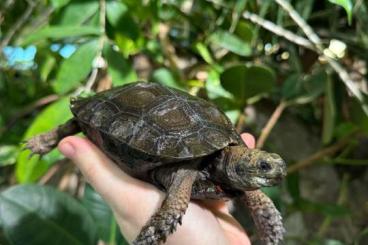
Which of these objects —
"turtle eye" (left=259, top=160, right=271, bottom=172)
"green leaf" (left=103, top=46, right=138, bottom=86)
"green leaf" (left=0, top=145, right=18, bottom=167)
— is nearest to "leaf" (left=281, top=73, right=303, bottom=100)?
"green leaf" (left=103, top=46, right=138, bottom=86)

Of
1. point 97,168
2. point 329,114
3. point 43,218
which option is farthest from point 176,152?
point 329,114

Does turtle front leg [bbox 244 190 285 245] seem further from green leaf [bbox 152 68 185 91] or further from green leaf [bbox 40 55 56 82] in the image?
green leaf [bbox 40 55 56 82]

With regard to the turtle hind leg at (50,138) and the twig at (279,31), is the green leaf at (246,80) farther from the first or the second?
the turtle hind leg at (50,138)

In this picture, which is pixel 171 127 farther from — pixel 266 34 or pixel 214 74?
pixel 266 34

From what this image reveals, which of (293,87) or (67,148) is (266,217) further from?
(293,87)

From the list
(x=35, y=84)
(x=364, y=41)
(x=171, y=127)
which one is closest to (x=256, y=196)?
(x=171, y=127)

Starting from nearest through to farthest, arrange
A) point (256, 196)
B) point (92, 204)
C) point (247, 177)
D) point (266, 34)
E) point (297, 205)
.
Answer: point (247, 177) → point (256, 196) → point (92, 204) → point (297, 205) → point (266, 34)
